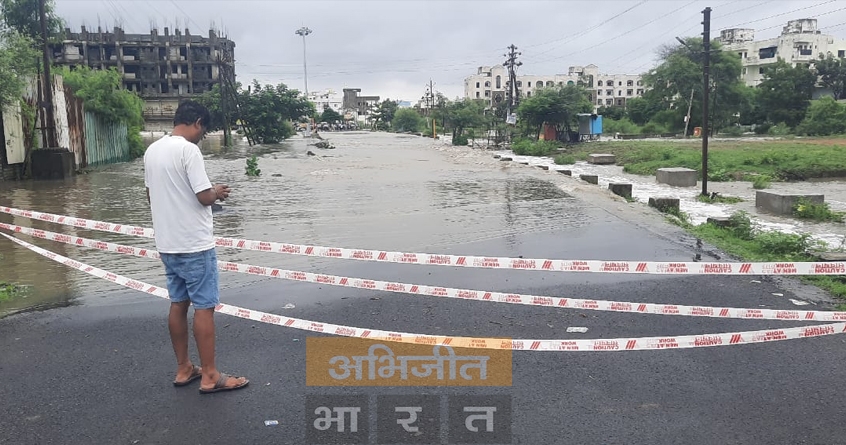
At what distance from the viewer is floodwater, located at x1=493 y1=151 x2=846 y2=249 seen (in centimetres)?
1091

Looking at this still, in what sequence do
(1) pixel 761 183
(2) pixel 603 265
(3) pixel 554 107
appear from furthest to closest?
(3) pixel 554 107
(1) pixel 761 183
(2) pixel 603 265

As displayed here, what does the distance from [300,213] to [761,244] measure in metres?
7.83

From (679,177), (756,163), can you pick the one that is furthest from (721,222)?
(756,163)

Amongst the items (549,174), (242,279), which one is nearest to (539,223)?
(242,279)

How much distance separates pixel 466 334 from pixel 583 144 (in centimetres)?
3595

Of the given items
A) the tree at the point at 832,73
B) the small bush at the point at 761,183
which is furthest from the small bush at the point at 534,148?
the tree at the point at 832,73

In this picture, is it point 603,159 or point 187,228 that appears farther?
point 603,159

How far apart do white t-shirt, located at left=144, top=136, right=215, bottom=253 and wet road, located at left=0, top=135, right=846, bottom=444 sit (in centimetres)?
97

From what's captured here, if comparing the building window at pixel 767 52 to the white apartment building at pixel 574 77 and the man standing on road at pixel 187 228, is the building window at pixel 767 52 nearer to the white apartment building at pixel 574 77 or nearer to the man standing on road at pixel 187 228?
the white apartment building at pixel 574 77

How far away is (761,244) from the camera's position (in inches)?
337

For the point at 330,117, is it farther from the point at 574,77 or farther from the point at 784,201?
the point at 784,201

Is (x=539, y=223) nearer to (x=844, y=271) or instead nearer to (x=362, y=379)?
(x=844, y=271)

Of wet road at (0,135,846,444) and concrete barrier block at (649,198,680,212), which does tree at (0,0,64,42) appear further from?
concrete barrier block at (649,198,680,212)

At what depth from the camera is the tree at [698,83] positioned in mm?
57062
